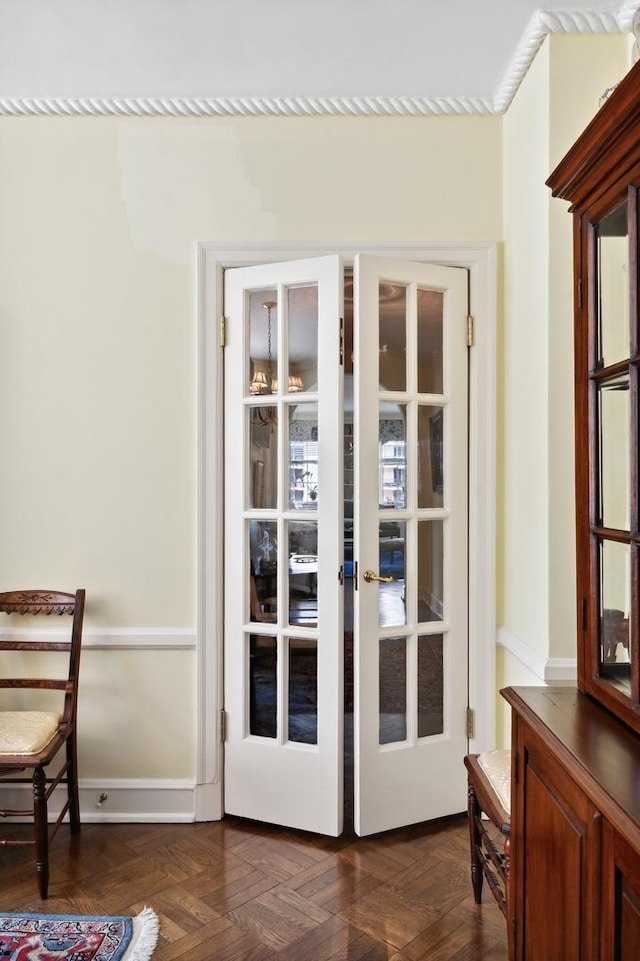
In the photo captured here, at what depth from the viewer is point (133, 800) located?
259 centimetres

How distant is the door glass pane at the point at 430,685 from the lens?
2.55 metres

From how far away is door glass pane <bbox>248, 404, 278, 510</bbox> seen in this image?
256cm

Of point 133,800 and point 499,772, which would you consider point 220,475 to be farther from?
point 499,772

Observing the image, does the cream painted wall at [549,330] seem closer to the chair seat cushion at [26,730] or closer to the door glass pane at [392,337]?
the door glass pane at [392,337]

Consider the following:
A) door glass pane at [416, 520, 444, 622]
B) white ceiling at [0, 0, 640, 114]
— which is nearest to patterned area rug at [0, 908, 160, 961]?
door glass pane at [416, 520, 444, 622]

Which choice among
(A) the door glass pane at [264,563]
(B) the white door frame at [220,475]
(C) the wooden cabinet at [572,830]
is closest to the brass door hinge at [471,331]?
(B) the white door frame at [220,475]

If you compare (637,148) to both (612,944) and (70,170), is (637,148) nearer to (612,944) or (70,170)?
(612,944)

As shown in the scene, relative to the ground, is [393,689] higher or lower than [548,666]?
lower

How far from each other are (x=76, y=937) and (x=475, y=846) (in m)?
1.22

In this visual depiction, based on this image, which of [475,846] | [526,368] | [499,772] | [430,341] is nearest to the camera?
[499,772]

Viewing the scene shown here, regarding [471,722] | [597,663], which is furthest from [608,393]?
[471,722]

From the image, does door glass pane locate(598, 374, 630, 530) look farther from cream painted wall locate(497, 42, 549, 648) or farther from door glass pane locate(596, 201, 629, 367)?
cream painted wall locate(497, 42, 549, 648)

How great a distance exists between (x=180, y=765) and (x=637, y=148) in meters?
2.52

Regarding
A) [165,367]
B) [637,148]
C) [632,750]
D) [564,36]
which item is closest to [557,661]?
[632,750]
